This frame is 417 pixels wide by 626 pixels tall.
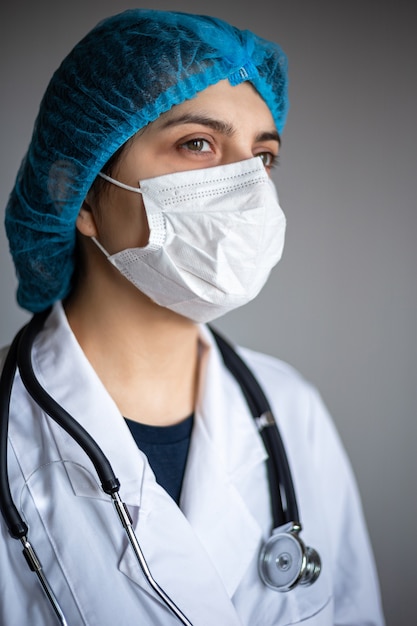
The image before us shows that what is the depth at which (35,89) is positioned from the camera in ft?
6.15

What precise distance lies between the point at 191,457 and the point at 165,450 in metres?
0.06

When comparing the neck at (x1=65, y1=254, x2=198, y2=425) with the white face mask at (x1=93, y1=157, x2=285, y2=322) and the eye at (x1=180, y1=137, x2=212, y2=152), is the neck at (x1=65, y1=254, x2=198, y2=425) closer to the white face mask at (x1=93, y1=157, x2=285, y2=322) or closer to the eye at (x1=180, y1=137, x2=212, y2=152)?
the white face mask at (x1=93, y1=157, x2=285, y2=322)

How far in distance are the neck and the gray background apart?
56 cm

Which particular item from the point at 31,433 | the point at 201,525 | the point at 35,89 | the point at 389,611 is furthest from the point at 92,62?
the point at 389,611

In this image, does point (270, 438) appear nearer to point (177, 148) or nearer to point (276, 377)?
point (276, 377)

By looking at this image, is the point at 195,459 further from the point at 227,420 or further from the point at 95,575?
the point at 95,575

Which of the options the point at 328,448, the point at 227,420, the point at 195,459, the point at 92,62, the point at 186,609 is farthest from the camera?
the point at 328,448

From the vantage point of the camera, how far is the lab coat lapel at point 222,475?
139 centimetres

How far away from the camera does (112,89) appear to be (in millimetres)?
1329

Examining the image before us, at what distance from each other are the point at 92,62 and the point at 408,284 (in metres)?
1.22

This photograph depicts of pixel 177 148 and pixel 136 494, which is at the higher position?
pixel 177 148

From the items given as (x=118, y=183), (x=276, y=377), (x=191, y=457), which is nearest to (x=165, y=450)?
(x=191, y=457)

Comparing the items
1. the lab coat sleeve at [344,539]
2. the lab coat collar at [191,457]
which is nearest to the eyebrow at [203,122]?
the lab coat collar at [191,457]

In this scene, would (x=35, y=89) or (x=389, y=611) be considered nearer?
(x=35, y=89)
